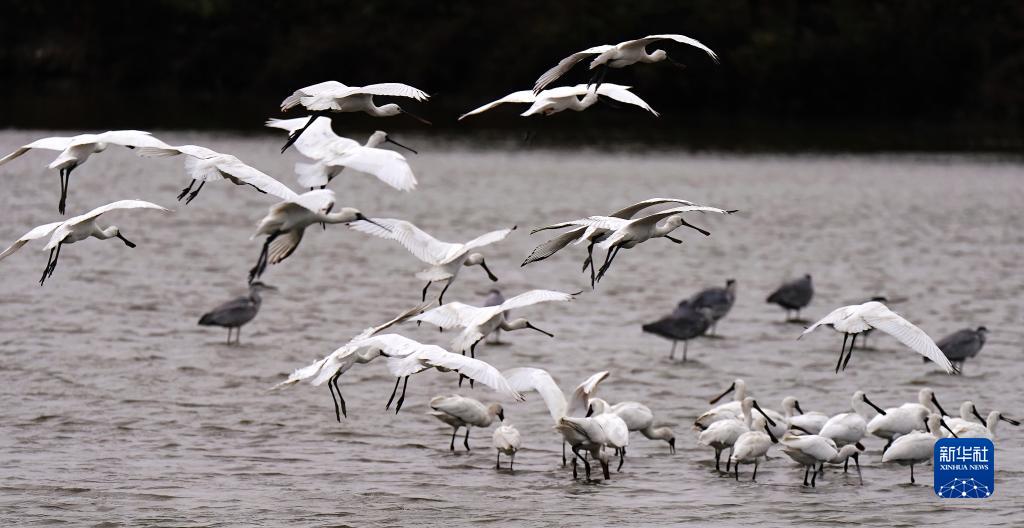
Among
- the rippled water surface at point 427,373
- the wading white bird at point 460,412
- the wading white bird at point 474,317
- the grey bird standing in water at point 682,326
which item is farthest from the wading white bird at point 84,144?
the grey bird standing in water at point 682,326

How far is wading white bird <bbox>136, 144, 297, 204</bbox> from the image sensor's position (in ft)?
41.9

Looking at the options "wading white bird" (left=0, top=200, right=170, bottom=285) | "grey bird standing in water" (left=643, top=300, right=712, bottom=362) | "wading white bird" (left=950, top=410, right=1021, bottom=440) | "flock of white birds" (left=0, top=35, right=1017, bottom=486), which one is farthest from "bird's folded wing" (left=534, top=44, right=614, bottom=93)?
"grey bird standing in water" (left=643, top=300, right=712, bottom=362)

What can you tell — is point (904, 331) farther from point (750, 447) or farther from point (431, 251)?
point (431, 251)

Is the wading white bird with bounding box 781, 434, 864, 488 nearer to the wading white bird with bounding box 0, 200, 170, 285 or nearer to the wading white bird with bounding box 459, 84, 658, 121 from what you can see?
the wading white bird with bounding box 459, 84, 658, 121

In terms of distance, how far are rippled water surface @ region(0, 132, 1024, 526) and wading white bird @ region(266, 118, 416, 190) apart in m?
2.88

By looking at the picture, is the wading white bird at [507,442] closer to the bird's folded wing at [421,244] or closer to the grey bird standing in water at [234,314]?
the bird's folded wing at [421,244]

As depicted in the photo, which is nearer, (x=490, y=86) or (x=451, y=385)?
(x=451, y=385)

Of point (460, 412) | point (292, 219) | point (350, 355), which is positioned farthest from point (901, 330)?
point (292, 219)

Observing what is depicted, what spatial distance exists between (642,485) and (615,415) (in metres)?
0.67

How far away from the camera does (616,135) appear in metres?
71.5

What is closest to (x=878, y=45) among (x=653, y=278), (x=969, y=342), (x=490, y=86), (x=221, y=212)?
(x=490, y=86)

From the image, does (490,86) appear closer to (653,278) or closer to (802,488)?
(653,278)

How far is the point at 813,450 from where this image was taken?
15.2 m

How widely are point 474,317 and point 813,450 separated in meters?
3.19
